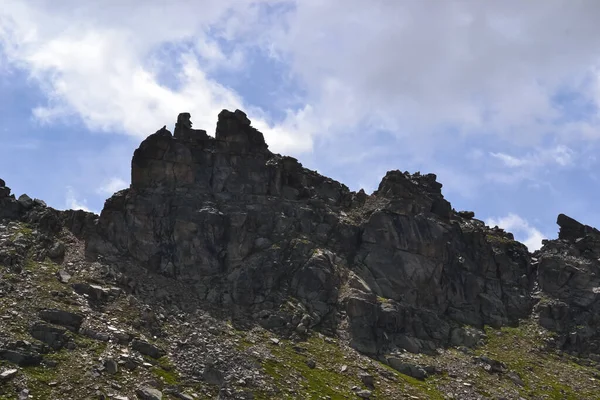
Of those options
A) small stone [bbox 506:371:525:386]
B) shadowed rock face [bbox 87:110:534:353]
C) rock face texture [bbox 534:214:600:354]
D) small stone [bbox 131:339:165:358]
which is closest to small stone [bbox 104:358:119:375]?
small stone [bbox 131:339:165:358]

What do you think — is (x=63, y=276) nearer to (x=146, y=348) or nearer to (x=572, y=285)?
(x=146, y=348)

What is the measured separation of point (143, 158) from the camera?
112125mm

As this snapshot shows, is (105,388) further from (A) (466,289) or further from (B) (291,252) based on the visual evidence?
(A) (466,289)

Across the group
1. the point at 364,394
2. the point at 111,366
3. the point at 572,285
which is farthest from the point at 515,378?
the point at 111,366

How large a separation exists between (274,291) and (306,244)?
11.4 metres

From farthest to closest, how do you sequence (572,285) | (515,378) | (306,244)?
(572,285) < (306,244) < (515,378)

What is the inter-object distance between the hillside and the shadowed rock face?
29 cm

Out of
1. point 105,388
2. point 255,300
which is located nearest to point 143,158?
point 255,300

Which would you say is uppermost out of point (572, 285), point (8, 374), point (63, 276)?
point (572, 285)

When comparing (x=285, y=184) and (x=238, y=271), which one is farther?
(x=285, y=184)

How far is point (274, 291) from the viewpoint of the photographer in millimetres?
102125

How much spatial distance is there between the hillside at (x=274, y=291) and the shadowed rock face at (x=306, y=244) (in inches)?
11.4

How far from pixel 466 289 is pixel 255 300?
41.7 meters

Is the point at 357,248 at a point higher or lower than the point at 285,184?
lower
